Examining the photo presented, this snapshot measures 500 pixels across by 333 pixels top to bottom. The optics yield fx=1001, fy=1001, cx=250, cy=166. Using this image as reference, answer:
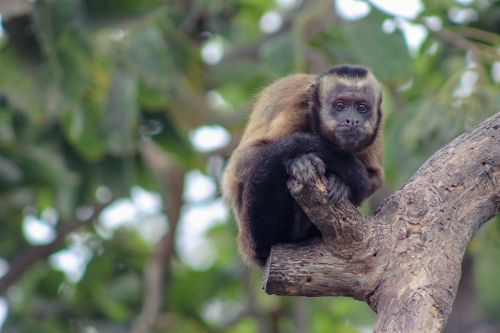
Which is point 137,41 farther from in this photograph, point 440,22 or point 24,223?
point 24,223

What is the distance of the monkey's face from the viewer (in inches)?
210

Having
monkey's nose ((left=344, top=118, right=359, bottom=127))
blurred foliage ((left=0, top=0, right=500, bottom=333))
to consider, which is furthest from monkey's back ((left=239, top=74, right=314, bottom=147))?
blurred foliage ((left=0, top=0, right=500, bottom=333))

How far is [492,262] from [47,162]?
13.0 ft

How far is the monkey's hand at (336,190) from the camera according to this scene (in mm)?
4682

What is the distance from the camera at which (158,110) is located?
9.17 meters

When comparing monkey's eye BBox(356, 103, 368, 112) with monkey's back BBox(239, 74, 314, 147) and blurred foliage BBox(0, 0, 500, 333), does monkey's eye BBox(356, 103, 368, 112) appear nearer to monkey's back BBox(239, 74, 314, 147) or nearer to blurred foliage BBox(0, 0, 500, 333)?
monkey's back BBox(239, 74, 314, 147)

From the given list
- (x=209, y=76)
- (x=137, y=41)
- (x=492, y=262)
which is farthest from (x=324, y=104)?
(x=209, y=76)

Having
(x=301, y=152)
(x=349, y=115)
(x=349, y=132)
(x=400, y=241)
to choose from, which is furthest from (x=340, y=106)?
(x=400, y=241)

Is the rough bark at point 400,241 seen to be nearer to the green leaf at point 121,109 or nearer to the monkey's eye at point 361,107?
A: the monkey's eye at point 361,107

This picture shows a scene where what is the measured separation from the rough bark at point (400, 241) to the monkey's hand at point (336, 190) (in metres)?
0.05

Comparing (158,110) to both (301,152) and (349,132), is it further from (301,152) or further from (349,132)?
(301,152)

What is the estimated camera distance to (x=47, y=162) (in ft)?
29.1

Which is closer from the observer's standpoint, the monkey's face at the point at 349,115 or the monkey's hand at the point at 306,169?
the monkey's hand at the point at 306,169

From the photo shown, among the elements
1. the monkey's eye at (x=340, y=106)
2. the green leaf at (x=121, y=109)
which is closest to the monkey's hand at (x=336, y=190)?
the monkey's eye at (x=340, y=106)
